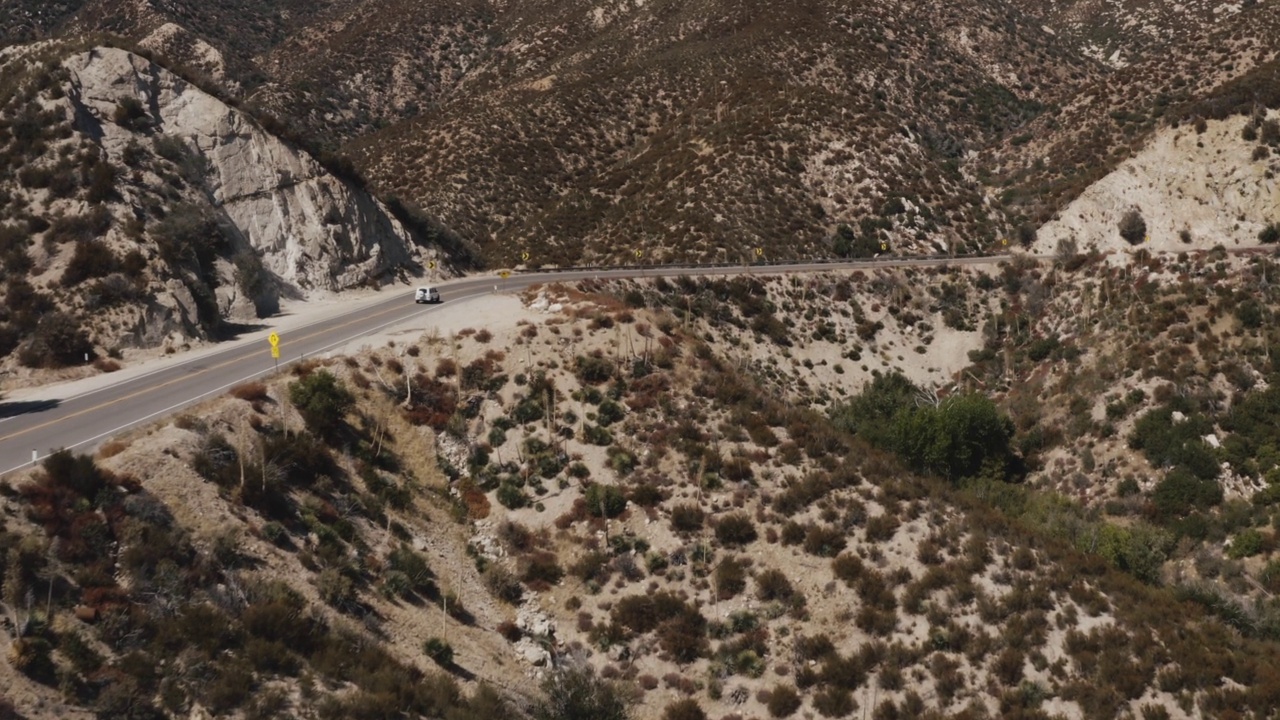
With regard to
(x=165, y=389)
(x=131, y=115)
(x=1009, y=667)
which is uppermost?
(x=131, y=115)

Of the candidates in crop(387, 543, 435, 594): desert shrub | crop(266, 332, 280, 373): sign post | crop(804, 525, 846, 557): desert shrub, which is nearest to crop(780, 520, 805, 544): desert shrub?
crop(804, 525, 846, 557): desert shrub

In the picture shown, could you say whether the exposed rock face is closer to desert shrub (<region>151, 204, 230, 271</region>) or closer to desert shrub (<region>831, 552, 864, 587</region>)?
desert shrub (<region>151, 204, 230, 271</region>)

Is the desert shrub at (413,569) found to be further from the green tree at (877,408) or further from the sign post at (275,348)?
the green tree at (877,408)

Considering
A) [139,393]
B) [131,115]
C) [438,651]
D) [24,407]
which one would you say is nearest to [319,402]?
[139,393]

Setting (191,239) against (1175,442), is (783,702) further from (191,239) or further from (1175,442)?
(191,239)

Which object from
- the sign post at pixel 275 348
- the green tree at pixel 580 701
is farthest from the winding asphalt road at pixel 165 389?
the green tree at pixel 580 701

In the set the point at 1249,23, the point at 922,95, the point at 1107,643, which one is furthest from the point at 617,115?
the point at 1107,643
